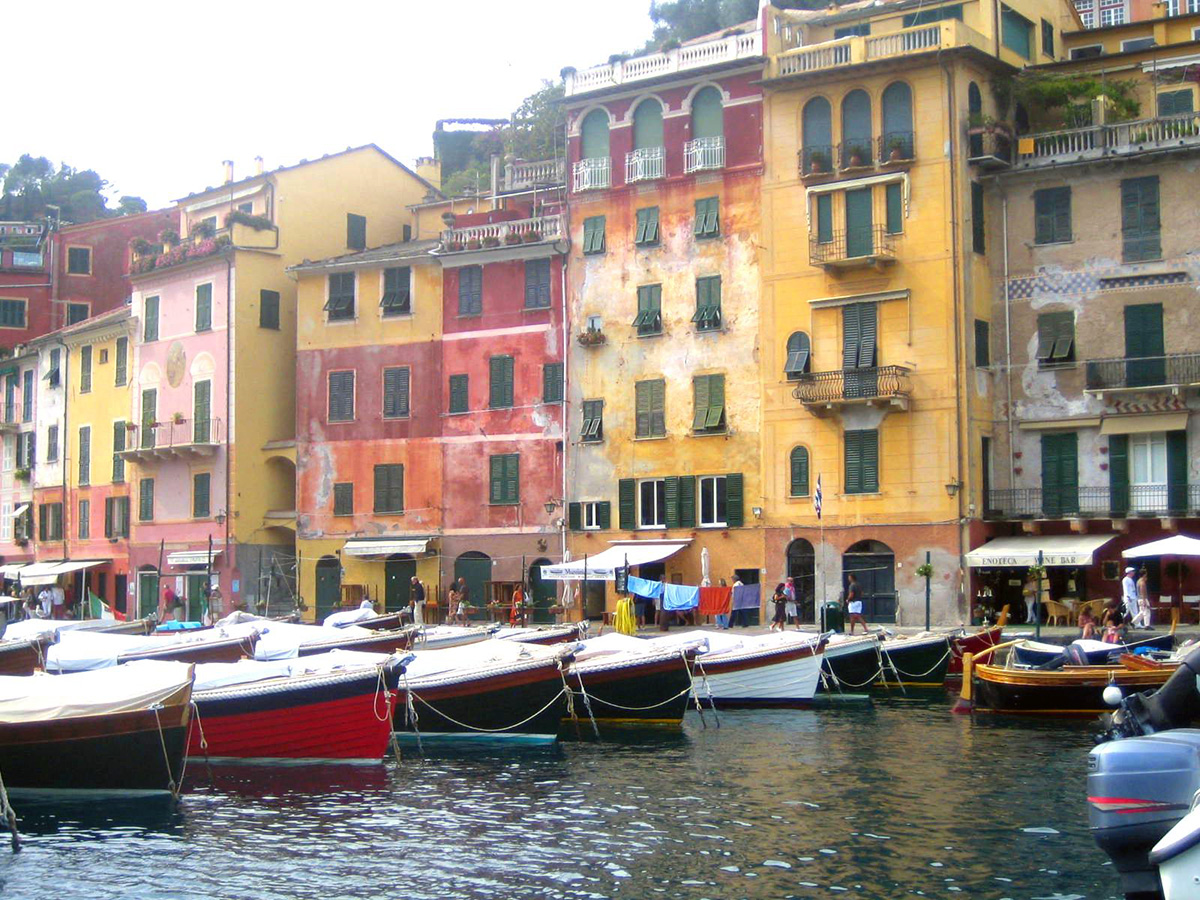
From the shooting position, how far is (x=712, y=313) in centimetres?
5150

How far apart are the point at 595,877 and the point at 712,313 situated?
112 feet

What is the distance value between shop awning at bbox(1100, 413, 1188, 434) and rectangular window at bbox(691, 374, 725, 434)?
11899 millimetres

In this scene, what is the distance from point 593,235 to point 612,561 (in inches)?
447

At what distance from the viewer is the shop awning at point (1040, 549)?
44375 mm

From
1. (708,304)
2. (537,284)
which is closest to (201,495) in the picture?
(537,284)

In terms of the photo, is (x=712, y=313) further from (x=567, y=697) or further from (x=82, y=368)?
(x=82, y=368)

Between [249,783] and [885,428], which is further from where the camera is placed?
[885,428]

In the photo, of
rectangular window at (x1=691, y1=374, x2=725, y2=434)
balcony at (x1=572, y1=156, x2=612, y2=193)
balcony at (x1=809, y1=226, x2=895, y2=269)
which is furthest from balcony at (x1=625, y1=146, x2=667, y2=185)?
rectangular window at (x1=691, y1=374, x2=725, y2=434)

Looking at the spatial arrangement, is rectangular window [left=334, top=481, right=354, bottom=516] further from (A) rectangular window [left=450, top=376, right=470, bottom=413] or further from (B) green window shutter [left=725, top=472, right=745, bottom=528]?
(B) green window shutter [left=725, top=472, right=745, bottom=528]

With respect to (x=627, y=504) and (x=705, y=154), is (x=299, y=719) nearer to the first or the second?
(x=627, y=504)

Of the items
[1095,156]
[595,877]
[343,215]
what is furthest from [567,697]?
[343,215]

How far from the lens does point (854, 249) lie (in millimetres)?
48656

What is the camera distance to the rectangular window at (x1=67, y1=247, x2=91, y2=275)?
82375 millimetres

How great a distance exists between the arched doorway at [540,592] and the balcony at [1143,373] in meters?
19.2
